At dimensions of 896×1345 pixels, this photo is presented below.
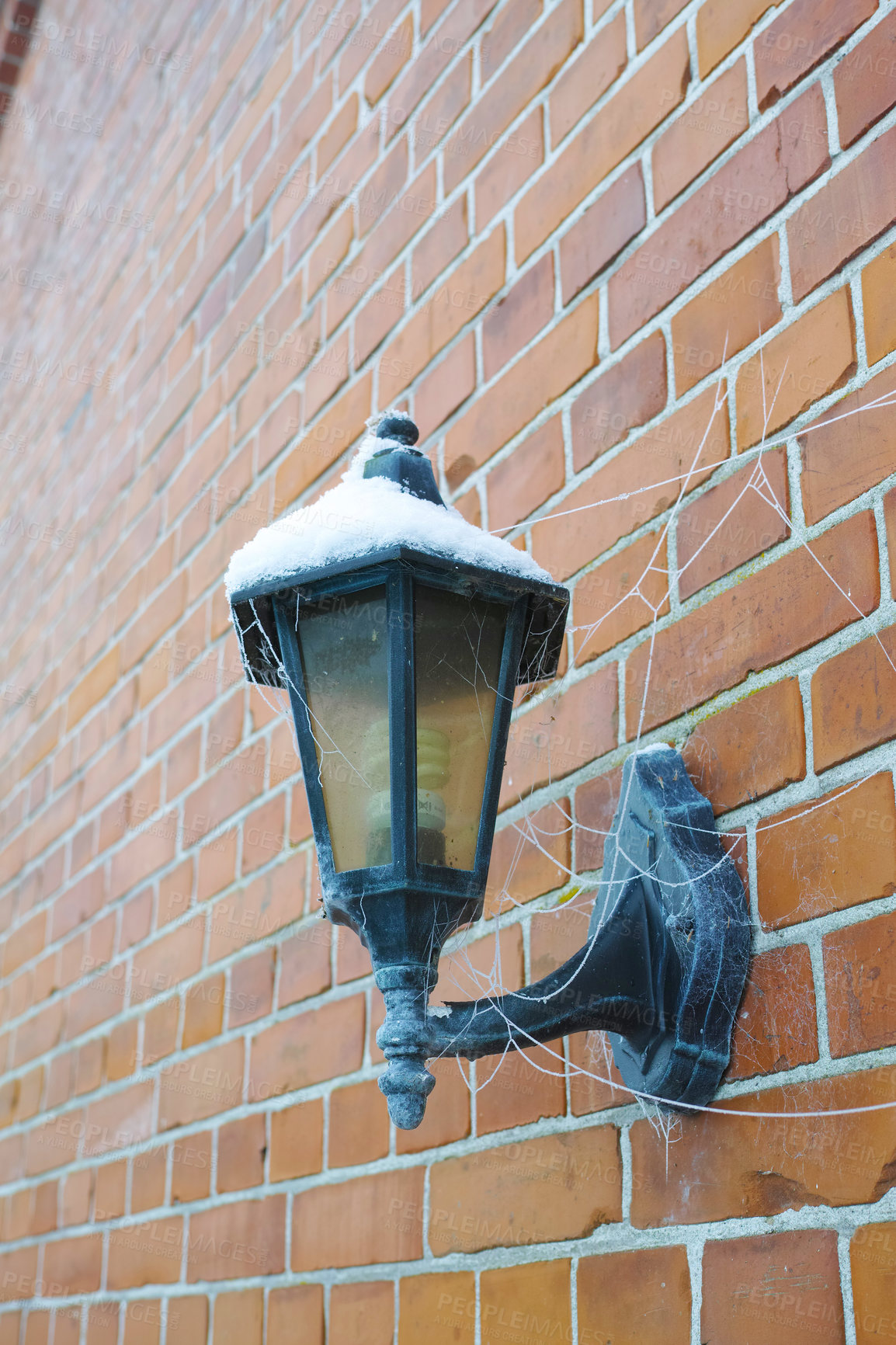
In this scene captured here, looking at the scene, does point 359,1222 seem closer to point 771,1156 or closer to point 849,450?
point 771,1156

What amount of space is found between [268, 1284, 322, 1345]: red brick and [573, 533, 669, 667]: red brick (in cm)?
77

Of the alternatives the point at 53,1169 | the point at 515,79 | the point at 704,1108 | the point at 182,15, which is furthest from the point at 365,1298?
the point at 182,15

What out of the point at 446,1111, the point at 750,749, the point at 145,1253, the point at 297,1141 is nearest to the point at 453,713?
the point at 750,749

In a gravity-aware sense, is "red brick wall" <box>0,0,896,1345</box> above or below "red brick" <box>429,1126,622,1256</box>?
above

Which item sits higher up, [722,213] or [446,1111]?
[722,213]

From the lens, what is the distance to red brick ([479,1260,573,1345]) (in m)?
1.12

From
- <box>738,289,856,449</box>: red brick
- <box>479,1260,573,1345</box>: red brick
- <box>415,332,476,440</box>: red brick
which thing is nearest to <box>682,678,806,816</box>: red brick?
<box>738,289,856,449</box>: red brick

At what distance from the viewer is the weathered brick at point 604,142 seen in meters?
1.30

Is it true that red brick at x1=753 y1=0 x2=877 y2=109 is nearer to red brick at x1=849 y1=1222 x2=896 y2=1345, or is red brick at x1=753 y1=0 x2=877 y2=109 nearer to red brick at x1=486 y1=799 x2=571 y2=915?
Answer: red brick at x1=486 y1=799 x2=571 y2=915

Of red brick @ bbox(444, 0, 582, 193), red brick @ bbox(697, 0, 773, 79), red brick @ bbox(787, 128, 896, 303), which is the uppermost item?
red brick @ bbox(444, 0, 582, 193)

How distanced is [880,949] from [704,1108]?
0.21 metres

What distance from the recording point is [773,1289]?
2.95 ft

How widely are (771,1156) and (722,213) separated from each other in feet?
2.60

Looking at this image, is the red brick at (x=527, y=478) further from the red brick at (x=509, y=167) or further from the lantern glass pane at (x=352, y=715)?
the lantern glass pane at (x=352, y=715)
